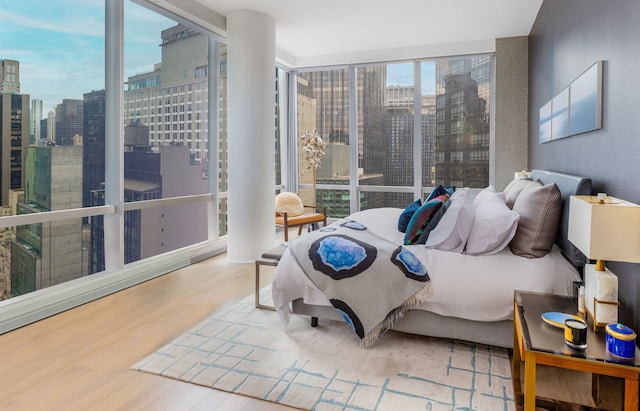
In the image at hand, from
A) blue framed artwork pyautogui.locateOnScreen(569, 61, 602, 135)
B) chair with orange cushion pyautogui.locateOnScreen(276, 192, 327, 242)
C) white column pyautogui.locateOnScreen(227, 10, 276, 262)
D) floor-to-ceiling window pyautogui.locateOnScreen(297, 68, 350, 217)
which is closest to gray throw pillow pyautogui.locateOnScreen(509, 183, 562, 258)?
blue framed artwork pyautogui.locateOnScreen(569, 61, 602, 135)

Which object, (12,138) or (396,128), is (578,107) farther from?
(12,138)

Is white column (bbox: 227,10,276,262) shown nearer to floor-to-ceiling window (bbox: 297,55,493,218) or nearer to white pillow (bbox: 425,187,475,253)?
floor-to-ceiling window (bbox: 297,55,493,218)

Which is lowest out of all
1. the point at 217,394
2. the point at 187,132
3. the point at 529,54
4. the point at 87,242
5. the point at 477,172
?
the point at 217,394

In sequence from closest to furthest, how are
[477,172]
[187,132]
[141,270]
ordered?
1. [141,270]
2. [187,132]
3. [477,172]

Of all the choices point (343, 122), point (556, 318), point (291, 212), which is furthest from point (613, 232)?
point (343, 122)

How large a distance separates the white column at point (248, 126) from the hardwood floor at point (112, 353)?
936mm

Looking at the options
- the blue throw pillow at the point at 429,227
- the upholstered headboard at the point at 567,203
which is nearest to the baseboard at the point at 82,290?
the blue throw pillow at the point at 429,227

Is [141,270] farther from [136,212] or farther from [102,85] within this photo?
[102,85]

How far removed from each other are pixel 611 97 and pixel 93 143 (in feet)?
12.6

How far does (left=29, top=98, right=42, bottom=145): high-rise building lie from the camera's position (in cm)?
307

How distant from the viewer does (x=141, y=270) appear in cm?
390

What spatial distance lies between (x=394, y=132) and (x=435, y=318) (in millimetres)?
4309

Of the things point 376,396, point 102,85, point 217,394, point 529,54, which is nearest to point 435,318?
point 376,396

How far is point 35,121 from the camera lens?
122 inches
